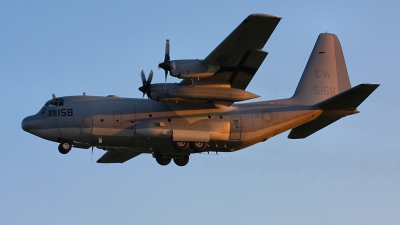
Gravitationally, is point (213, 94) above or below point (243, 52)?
→ below

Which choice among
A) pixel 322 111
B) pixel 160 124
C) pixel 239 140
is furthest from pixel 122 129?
pixel 322 111

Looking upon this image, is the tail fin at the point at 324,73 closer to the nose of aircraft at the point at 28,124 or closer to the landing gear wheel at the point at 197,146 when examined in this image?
the landing gear wheel at the point at 197,146

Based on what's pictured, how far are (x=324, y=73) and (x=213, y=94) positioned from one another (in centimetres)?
661

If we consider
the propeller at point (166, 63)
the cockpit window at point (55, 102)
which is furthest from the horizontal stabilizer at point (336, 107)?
the cockpit window at point (55, 102)

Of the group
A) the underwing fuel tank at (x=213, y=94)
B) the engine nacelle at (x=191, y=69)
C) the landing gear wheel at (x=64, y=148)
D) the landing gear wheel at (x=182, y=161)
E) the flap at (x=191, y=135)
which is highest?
the engine nacelle at (x=191, y=69)

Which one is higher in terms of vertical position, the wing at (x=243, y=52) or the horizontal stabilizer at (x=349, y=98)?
the wing at (x=243, y=52)

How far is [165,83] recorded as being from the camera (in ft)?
90.5

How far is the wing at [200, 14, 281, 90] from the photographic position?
982 inches

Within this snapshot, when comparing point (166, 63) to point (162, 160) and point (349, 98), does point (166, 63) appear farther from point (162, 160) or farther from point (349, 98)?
point (349, 98)

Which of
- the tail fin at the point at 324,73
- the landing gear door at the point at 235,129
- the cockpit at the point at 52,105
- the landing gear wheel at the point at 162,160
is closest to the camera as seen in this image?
the cockpit at the point at 52,105

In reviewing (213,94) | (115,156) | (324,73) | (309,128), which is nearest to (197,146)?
(213,94)

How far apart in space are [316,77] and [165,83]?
23.7 ft

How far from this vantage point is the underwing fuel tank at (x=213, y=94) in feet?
87.6

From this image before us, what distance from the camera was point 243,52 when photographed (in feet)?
86.2
